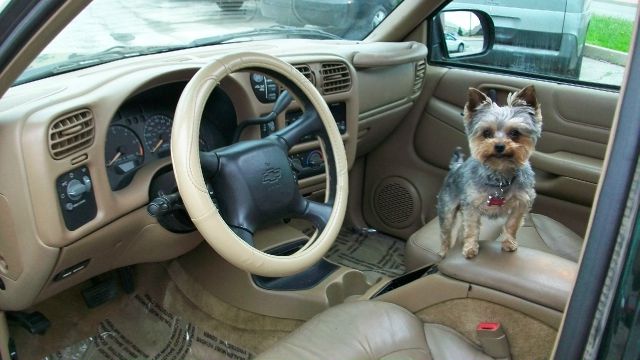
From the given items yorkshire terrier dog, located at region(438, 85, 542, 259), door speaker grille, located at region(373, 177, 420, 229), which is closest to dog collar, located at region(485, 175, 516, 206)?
yorkshire terrier dog, located at region(438, 85, 542, 259)

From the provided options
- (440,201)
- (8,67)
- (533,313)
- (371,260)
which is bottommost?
(371,260)

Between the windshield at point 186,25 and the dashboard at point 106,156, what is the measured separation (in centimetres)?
11

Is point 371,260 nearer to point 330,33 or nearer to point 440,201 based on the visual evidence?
point 440,201

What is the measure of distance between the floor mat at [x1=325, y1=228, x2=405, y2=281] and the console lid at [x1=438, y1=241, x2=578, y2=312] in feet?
3.86

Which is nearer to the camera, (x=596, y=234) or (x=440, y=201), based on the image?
(x=596, y=234)

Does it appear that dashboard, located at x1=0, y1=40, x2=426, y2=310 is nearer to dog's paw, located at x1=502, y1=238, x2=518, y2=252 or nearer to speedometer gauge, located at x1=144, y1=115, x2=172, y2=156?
speedometer gauge, located at x1=144, y1=115, x2=172, y2=156

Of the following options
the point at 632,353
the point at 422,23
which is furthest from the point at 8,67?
the point at 422,23

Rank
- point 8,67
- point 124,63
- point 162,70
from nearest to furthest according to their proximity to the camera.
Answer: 1. point 8,67
2. point 162,70
3. point 124,63

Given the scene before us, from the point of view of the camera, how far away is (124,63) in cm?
231

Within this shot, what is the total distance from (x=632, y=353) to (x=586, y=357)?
2.9 inches

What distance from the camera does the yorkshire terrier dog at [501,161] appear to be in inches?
86.3

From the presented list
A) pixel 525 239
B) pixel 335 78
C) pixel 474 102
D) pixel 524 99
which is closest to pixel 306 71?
pixel 335 78

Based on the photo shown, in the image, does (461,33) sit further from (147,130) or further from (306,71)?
(147,130)

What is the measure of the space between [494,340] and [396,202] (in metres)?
A: 1.94
